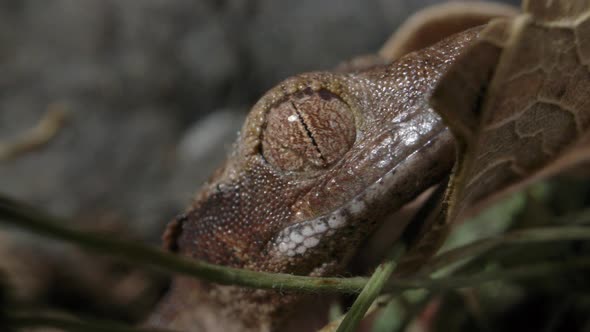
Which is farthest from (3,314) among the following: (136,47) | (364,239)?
(136,47)

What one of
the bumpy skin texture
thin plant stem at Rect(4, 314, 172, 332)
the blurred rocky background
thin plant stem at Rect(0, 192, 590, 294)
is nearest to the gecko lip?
the bumpy skin texture

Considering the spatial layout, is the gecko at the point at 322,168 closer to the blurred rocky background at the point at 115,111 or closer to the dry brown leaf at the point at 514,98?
the dry brown leaf at the point at 514,98

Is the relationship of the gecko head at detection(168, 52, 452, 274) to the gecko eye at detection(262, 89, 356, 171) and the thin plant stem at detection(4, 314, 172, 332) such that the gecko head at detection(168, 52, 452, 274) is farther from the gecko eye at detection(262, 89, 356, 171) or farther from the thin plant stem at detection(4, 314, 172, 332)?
the thin plant stem at detection(4, 314, 172, 332)

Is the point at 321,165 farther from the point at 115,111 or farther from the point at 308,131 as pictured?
the point at 115,111

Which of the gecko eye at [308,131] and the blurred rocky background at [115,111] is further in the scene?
the blurred rocky background at [115,111]

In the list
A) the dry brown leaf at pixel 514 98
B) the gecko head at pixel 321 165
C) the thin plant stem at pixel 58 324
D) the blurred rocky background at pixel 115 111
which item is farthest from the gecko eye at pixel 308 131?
the blurred rocky background at pixel 115 111

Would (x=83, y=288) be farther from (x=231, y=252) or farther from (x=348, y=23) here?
(x=231, y=252)
